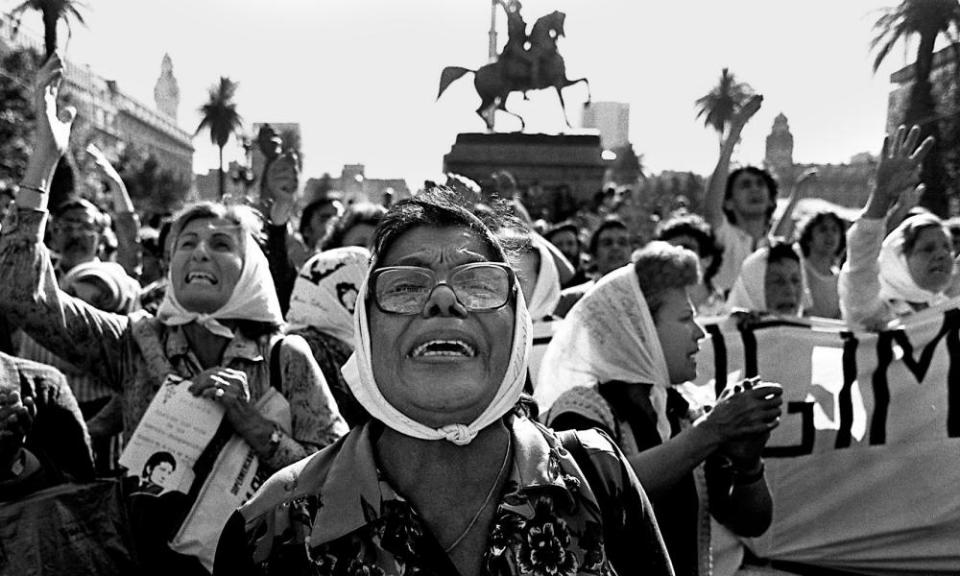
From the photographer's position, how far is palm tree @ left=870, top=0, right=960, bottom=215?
19.8m

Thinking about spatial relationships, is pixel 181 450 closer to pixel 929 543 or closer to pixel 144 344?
→ pixel 144 344

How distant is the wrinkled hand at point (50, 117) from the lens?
2.85 metres

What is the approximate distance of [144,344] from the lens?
275 cm

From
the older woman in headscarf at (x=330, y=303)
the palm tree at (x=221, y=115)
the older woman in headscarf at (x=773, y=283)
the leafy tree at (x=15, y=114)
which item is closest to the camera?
the older woman in headscarf at (x=330, y=303)

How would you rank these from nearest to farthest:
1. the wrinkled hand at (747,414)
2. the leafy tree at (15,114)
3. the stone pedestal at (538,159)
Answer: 1. the wrinkled hand at (747,414)
2. the stone pedestal at (538,159)
3. the leafy tree at (15,114)

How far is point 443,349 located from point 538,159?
18149 mm

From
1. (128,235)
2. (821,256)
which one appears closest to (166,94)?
(128,235)

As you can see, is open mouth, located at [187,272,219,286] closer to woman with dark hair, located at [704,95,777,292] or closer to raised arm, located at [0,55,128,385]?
raised arm, located at [0,55,128,385]

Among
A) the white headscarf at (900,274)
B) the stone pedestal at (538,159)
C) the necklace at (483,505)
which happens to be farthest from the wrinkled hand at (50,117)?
the stone pedestal at (538,159)

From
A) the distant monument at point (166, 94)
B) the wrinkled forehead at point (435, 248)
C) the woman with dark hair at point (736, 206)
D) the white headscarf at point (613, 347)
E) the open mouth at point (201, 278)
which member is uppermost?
the distant monument at point (166, 94)

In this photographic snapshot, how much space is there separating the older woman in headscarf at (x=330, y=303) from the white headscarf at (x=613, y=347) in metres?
0.99

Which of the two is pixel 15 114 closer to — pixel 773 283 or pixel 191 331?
pixel 773 283

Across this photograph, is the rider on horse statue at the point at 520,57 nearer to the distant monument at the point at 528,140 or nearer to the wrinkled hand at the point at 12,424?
the distant monument at the point at 528,140

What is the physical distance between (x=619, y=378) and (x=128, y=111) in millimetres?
103397
